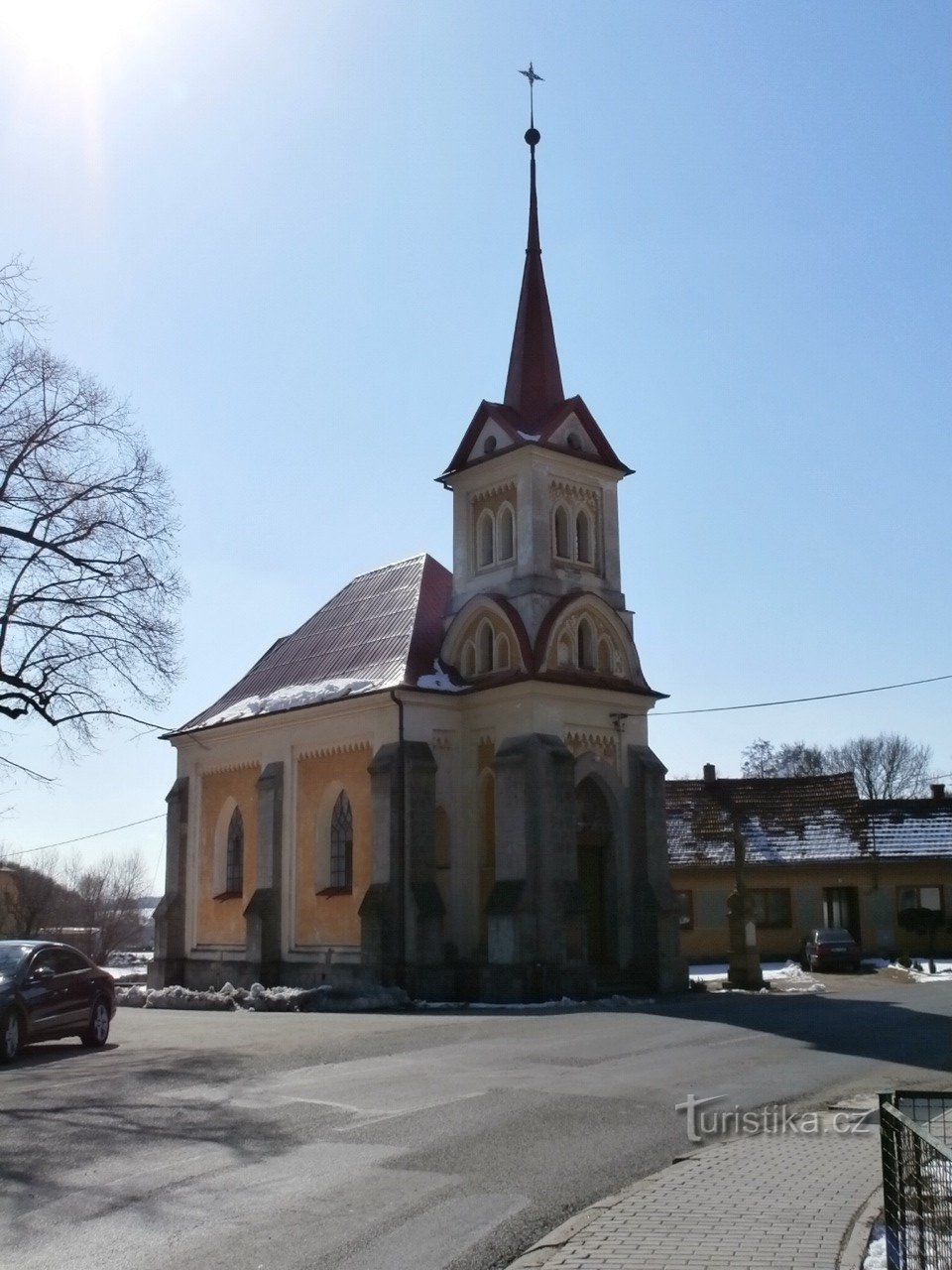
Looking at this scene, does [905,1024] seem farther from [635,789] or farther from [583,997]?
[635,789]

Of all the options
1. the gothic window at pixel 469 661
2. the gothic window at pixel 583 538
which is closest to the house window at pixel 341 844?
the gothic window at pixel 469 661

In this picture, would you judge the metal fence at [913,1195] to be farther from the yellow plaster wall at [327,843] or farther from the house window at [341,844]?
the house window at [341,844]

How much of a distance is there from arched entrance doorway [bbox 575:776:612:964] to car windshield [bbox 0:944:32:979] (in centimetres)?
1643

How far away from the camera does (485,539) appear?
33844mm

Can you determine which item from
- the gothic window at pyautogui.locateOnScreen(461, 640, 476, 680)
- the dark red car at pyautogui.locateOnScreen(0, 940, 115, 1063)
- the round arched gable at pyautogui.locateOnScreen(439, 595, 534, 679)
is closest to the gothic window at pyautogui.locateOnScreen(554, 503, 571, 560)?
the round arched gable at pyautogui.locateOnScreen(439, 595, 534, 679)

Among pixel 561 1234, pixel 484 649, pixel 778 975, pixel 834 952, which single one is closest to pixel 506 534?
pixel 484 649

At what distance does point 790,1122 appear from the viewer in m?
11.0

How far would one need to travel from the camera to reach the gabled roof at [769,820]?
151 ft

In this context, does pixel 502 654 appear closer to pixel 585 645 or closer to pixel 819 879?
pixel 585 645

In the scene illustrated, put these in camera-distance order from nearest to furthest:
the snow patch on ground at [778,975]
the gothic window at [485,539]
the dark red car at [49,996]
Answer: the dark red car at [49,996], the snow patch on ground at [778,975], the gothic window at [485,539]

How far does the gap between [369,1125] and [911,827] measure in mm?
39812

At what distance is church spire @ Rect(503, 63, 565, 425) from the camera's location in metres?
34.5

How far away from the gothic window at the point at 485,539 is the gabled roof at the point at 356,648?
7.06 feet

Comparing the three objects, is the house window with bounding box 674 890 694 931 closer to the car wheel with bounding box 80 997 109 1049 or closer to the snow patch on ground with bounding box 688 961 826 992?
the snow patch on ground with bounding box 688 961 826 992
